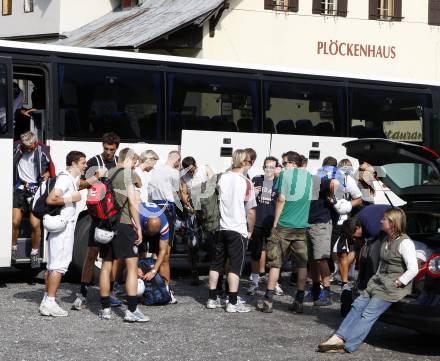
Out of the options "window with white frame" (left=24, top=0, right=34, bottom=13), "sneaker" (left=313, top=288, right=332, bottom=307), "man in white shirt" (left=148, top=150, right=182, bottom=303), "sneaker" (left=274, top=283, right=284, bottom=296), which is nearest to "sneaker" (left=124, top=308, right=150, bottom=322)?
"man in white shirt" (left=148, top=150, right=182, bottom=303)

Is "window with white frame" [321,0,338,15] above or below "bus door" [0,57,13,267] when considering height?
above

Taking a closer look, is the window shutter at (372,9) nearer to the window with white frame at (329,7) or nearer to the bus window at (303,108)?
the window with white frame at (329,7)

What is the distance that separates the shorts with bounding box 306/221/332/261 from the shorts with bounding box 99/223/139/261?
2.50 m

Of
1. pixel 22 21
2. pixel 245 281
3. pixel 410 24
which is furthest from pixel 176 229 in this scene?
pixel 22 21

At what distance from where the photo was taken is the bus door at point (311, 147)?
1611 cm

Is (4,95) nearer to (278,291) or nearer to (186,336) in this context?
(278,291)

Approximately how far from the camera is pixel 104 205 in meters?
11.0

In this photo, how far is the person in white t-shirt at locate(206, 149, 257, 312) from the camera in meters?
11.9

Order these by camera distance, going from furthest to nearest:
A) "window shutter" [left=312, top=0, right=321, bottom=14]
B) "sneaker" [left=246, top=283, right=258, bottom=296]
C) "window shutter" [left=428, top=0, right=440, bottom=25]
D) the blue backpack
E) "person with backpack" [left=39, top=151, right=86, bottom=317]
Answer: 1. "window shutter" [left=428, top=0, right=440, bottom=25]
2. "window shutter" [left=312, top=0, right=321, bottom=14]
3. "sneaker" [left=246, top=283, right=258, bottom=296]
4. the blue backpack
5. "person with backpack" [left=39, top=151, right=86, bottom=317]

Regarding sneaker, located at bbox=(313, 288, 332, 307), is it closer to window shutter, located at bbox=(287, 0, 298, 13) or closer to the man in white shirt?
the man in white shirt

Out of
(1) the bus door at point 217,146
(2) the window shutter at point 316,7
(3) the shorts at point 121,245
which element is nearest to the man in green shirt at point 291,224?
(3) the shorts at point 121,245

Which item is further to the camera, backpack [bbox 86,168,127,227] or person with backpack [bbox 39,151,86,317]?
person with backpack [bbox 39,151,86,317]

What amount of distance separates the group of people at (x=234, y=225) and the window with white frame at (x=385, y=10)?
19747 mm

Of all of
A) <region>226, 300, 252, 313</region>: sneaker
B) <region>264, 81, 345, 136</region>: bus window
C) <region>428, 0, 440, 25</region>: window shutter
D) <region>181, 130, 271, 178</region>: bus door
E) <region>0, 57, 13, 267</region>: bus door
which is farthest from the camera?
<region>428, 0, 440, 25</region>: window shutter
